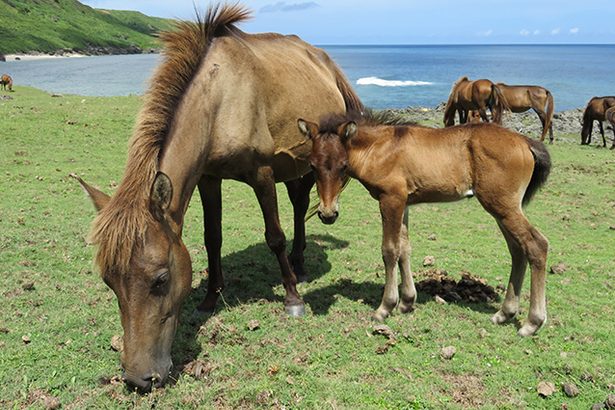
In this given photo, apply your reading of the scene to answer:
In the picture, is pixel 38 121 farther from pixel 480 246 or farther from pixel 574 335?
pixel 574 335

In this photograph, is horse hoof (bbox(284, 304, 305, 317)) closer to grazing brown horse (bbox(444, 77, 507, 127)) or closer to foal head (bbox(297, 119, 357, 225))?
foal head (bbox(297, 119, 357, 225))

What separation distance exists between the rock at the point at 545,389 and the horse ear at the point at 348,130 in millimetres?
2494

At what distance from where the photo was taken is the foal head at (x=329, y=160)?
4230 mm

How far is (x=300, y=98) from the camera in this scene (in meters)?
5.31

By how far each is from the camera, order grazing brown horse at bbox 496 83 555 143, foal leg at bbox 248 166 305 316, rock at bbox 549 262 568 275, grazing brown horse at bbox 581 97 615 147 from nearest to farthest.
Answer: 1. foal leg at bbox 248 166 305 316
2. rock at bbox 549 262 568 275
3. grazing brown horse at bbox 581 97 615 147
4. grazing brown horse at bbox 496 83 555 143

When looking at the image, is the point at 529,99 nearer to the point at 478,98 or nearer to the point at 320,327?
the point at 478,98

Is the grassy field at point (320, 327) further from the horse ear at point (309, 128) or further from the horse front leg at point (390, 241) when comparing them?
the horse ear at point (309, 128)

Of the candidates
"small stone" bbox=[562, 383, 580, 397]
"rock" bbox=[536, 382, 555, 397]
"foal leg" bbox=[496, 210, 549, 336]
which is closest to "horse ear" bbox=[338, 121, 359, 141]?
"foal leg" bbox=[496, 210, 549, 336]

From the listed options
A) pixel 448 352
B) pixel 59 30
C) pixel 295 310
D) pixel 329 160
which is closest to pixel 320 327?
pixel 295 310

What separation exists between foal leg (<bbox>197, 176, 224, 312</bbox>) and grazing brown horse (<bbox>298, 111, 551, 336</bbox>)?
3.67 ft

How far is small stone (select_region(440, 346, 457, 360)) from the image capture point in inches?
157

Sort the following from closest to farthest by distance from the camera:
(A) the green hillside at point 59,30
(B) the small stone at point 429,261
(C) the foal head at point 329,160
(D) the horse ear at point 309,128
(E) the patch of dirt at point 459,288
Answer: (C) the foal head at point 329,160 → (D) the horse ear at point 309,128 → (E) the patch of dirt at point 459,288 → (B) the small stone at point 429,261 → (A) the green hillside at point 59,30

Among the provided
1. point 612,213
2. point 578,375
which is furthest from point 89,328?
point 612,213

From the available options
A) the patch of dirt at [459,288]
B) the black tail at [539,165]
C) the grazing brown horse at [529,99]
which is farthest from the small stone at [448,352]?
the grazing brown horse at [529,99]
